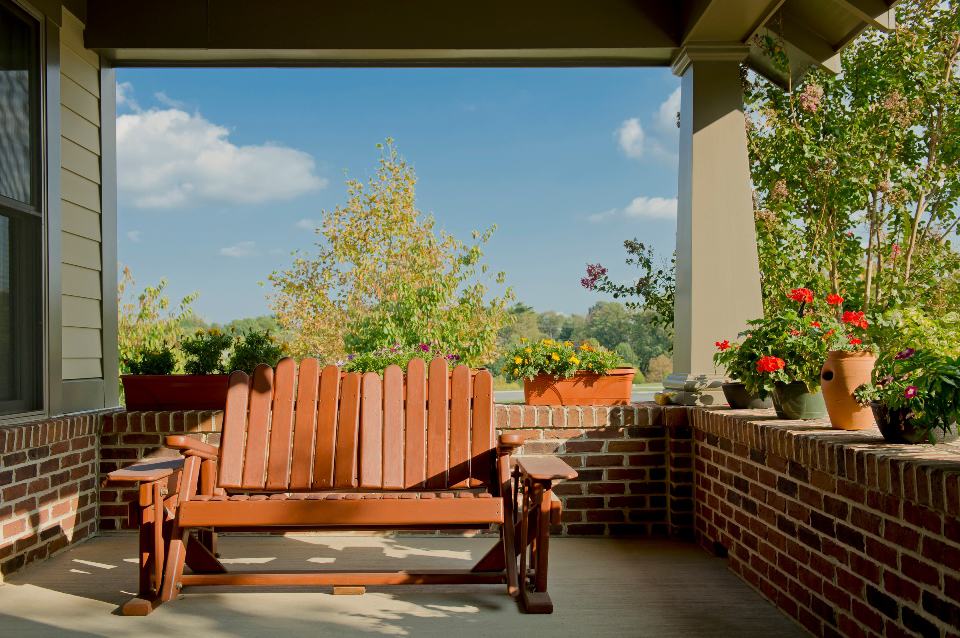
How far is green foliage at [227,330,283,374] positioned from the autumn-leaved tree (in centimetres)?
169

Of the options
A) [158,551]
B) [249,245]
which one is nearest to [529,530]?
[158,551]

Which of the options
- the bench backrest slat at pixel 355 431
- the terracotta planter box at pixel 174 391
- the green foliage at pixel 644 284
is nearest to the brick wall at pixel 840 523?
the bench backrest slat at pixel 355 431

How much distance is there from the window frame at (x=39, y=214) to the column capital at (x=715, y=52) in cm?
315

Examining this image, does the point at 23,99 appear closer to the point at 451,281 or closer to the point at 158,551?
the point at 158,551

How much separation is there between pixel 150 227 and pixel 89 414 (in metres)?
9.78

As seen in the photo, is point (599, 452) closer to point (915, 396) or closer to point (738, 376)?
point (738, 376)

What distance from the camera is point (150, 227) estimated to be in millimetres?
12914

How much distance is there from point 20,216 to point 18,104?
51 cm

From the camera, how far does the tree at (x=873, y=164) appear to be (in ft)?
15.8

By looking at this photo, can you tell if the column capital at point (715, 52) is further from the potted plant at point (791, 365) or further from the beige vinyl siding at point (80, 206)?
the beige vinyl siding at point (80, 206)

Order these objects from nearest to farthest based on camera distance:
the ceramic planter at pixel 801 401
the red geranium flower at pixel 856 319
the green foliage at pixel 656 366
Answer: the red geranium flower at pixel 856 319 → the ceramic planter at pixel 801 401 → the green foliage at pixel 656 366

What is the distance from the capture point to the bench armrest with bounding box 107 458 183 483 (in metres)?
2.71

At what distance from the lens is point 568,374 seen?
4066mm

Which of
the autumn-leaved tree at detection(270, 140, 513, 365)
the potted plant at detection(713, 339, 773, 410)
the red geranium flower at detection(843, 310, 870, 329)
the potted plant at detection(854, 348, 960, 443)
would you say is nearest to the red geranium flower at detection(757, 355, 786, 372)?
the potted plant at detection(713, 339, 773, 410)
